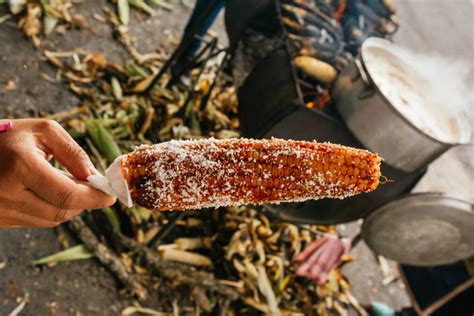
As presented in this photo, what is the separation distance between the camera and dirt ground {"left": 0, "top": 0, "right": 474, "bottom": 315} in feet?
10.9

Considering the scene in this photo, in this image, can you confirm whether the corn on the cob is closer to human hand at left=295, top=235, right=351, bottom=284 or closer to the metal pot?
the metal pot

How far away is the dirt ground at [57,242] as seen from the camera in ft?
10.9

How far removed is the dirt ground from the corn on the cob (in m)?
1.99

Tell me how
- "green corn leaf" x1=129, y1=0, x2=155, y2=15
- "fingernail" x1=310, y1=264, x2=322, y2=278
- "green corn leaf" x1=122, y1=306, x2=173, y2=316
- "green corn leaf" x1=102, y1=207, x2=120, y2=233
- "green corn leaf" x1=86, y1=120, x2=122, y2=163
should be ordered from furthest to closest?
"green corn leaf" x1=129, y1=0, x2=155, y2=15 < "fingernail" x1=310, y1=264, x2=322, y2=278 < "green corn leaf" x1=86, y1=120, x2=122, y2=163 < "green corn leaf" x1=102, y1=207, x2=120, y2=233 < "green corn leaf" x1=122, y1=306, x2=173, y2=316

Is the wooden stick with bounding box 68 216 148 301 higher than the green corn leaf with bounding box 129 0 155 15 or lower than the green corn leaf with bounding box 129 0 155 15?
lower

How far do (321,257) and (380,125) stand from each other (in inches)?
78.3

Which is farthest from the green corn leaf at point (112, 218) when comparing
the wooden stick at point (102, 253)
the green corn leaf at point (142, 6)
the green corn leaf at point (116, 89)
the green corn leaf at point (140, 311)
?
the green corn leaf at point (142, 6)

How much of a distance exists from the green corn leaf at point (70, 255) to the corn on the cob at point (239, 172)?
1.96 metres

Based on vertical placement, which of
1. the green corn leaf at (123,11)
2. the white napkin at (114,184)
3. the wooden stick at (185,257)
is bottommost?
the wooden stick at (185,257)

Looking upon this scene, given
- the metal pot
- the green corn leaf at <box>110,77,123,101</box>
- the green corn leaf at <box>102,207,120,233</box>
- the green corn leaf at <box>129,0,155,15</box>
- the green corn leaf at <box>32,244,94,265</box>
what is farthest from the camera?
the green corn leaf at <box>129,0,155,15</box>

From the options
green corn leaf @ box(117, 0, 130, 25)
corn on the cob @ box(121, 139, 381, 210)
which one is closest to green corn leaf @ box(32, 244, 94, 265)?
corn on the cob @ box(121, 139, 381, 210)

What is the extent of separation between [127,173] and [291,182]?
0.75 m

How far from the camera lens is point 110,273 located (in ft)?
12.1

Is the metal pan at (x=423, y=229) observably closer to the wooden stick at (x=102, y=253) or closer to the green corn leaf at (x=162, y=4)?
the wooden stick at (x=102, y=253)
